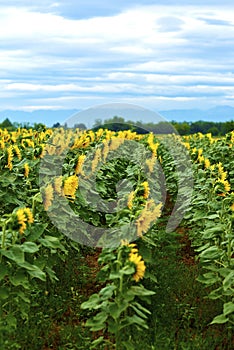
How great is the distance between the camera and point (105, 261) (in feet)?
14.0

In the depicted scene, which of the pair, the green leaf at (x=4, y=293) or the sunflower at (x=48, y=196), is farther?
→ the sunflower at (x=48, y=196)

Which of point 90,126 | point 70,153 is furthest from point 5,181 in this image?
point 90,126

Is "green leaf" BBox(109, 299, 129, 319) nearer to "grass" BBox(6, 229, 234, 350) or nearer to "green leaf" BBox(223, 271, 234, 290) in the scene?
"grass" BBox(6, 229, 234, 350)

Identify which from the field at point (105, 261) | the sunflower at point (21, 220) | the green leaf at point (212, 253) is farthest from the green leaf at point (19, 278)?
the green leaf at point (212, 253)

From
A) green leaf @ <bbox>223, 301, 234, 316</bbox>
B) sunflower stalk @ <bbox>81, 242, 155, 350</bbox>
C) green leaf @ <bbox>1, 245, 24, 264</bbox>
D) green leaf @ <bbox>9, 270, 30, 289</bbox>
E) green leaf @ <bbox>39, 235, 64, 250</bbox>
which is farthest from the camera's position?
green leaf @ <bbox>39, 235, 64, 250</bbox>

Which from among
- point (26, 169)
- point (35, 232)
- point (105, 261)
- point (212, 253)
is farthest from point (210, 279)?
point (26, 169)

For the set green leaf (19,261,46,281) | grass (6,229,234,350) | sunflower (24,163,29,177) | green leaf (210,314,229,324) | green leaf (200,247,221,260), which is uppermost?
sunflower (24,163,29,177)

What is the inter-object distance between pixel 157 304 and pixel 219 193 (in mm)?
1548

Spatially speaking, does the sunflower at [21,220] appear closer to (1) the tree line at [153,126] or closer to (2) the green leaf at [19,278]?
(2) the green leaf at [19,278]

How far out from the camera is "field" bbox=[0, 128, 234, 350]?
4164 mm

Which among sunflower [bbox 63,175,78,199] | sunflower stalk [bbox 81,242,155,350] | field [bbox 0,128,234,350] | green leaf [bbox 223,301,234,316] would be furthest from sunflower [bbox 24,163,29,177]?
green leaf [bbox 223,301,234,316]

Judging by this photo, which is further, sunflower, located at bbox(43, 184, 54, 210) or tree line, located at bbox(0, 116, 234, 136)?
tree line, located at bbox(0, 116, 234, 136)

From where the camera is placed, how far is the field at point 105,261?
4.16 meters

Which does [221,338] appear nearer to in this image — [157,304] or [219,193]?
[157,304]
